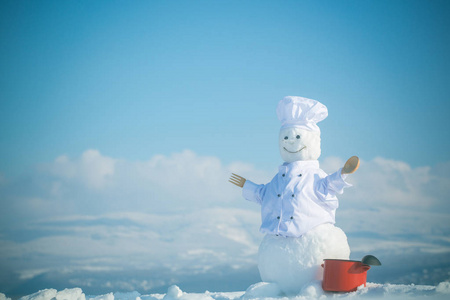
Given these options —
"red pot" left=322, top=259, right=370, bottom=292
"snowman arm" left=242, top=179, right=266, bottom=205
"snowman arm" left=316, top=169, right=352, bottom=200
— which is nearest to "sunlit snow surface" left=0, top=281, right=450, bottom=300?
"red pot" left=322, top=259, right=370, bottom=292

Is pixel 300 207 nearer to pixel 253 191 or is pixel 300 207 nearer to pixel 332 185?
pixel 332 185

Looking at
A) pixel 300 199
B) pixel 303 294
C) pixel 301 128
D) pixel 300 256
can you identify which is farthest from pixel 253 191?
pixel 303 294

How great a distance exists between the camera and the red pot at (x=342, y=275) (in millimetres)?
5004

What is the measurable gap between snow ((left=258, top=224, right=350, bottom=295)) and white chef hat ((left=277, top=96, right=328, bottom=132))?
4.04 feet

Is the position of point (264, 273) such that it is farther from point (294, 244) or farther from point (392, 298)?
point (392, 298)

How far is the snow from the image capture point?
530 centimetres

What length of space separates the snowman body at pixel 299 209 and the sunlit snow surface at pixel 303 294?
220mm

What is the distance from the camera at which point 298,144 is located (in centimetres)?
571

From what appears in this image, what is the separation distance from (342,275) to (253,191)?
1640 millimetres

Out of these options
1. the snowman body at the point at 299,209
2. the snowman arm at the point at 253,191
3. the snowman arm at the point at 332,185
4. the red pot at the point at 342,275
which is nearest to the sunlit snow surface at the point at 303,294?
the red pot at the point at 342,275

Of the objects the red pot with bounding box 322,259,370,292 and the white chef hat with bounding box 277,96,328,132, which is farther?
the white chef hat with bounding box 277,96,328,132

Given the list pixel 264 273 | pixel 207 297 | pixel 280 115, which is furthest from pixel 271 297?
pixel 280 115

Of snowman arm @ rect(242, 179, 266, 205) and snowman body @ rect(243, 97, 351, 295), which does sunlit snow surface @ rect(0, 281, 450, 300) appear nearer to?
snowman body @ rect(243, 97, 351, 295)

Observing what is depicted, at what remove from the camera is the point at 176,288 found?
567 centimetres
